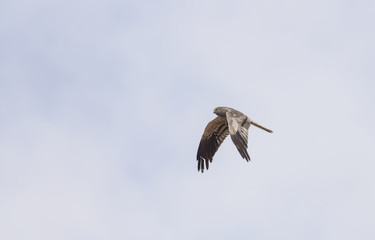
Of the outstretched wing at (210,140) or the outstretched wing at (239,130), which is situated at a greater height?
the outstretched wing at (210,140)

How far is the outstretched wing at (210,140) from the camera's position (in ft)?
112

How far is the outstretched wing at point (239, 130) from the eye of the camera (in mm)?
27672

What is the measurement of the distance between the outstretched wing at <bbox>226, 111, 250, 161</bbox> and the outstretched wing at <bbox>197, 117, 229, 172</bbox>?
3105 mm

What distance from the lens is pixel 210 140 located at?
3428cm

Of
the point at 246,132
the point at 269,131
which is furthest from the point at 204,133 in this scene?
the point at 246,132

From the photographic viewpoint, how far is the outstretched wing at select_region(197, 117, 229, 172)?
34094mm

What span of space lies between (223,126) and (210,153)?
123 cm

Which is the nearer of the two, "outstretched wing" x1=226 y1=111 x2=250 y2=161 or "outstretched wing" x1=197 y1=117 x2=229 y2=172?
"outstretched wing" x1=226 y1=111 x2=250 y2=161

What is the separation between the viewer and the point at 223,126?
34.1 m

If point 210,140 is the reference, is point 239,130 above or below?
below

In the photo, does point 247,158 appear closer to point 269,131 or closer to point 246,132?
point 246,132

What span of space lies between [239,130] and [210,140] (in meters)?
5.43

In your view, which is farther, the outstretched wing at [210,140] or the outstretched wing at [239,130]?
the outstretched wing at [210,140]

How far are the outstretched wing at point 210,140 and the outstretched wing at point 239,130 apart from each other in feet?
10.2
